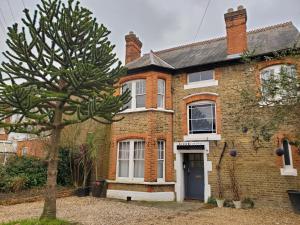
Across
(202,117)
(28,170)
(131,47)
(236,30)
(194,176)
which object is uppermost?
(131,47)

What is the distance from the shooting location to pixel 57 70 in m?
7.47

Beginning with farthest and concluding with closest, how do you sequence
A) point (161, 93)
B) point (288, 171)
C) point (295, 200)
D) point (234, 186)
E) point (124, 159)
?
1. point (161, 93)
2. point (124, 159)
3. point (234, 186)
4. point (288, 171)
5. point (295, 200)

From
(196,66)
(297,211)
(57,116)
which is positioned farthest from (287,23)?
(57,116)

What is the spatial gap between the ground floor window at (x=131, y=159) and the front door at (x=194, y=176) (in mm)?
2484

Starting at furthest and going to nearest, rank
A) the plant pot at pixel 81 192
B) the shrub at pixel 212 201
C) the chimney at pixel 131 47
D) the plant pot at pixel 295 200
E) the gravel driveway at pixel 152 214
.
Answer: the chimney at pixel 131 47
the plant pot at pixel 81 192
the shrub at pixel 212 201
the plant pot at pixel 295 200
the gravel driveway at pixel 152 214

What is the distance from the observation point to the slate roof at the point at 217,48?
13.0m

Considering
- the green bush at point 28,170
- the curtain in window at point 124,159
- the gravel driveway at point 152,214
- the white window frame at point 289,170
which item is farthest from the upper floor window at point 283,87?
the green bush at point 28,170

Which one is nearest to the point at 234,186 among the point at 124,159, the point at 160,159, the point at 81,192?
the point at 160,159

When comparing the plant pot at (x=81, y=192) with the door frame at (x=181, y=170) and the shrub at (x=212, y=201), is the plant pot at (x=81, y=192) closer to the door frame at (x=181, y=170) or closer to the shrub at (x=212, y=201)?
the door frame at (x=181, y=170)

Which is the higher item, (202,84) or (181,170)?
(202,84)

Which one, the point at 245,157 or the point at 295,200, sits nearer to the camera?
the point at 295,200

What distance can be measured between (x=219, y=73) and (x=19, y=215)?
36.0 feet

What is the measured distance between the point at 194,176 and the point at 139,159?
10.2 feet

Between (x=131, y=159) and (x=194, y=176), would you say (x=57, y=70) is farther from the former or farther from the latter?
(x=194, y=176)
